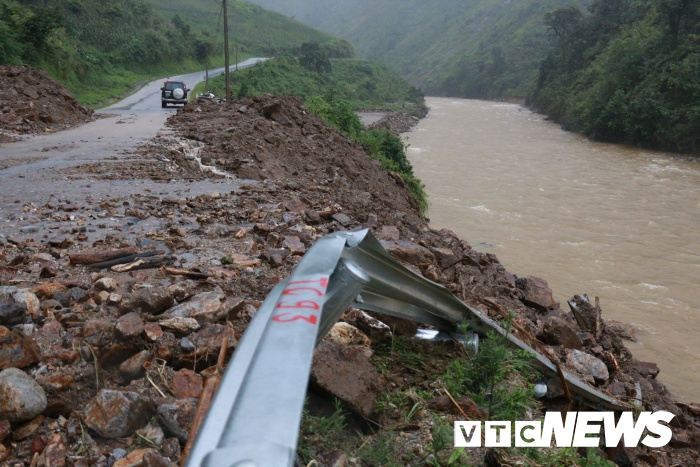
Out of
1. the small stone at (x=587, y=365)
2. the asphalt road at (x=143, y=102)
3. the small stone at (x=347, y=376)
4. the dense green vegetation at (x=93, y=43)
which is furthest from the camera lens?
the dense green vegetation at (x=93, y=43)

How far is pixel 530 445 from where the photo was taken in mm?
2416

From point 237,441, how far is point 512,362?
2.38 meters

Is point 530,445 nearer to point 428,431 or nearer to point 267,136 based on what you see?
point 428,431

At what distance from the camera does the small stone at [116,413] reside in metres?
2.00

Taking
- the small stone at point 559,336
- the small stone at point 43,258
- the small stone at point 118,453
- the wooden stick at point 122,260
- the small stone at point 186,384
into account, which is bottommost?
the small stone at point 559,336

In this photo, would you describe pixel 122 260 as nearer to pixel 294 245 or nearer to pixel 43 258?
pixel 43 258

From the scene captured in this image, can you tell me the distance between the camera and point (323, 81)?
47281 millimetres

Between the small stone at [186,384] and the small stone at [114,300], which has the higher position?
the small stone at [186,384]

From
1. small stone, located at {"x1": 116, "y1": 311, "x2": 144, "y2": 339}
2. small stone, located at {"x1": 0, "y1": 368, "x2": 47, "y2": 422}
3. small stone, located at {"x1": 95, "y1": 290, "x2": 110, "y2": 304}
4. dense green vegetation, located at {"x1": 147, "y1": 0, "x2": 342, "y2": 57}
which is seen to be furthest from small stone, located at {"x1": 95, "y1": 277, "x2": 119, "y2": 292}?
dense green vegetation, located at {"x1": 147, "y1": 0, "x2": 342, "y2": 57}

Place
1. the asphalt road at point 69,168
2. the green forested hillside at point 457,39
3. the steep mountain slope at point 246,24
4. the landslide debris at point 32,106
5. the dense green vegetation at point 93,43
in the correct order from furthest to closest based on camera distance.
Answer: the steep mountain slope at point 246,24 < the green forested hillside at point 457,39 < the dense green vegetation at point 93,43 < the landslide debris at point 32,106 < the asphalt road at point 69,168

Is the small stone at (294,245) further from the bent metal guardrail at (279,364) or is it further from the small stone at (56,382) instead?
the bent metal guardrail at (279,364)

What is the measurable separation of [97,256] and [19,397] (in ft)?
6.78

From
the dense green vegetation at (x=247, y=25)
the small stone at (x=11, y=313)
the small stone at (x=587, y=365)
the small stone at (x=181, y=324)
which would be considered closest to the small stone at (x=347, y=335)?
the small stone at (x=181, y=324)

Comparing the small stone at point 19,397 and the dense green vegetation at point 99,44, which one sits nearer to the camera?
the small stone at point 19,397
